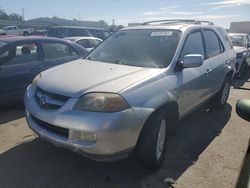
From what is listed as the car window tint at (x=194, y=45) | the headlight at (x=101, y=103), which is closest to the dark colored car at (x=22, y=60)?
the headlight at (x=101, y=103)

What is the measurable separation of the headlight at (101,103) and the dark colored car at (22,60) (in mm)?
2915

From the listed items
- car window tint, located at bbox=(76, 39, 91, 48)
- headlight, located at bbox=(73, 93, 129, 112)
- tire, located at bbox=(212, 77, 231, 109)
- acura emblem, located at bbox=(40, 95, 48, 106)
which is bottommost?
tire, located at bbox=(212, 77, 231, 109)

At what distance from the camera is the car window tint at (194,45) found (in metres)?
4.44

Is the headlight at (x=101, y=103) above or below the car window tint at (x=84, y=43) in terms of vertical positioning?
above

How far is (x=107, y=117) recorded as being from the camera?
3.03m

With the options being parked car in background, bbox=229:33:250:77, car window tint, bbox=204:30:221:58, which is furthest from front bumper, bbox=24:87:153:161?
parked car in background, bbox=229:33:250:77

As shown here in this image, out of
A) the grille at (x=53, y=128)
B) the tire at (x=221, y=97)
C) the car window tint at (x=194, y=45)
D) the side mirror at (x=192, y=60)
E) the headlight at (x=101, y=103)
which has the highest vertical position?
the car window tint at (x=194, y=45)

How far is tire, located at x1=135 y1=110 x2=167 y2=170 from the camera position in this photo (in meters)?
3.37

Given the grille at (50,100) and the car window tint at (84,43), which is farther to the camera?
the car window tint at (84,43)

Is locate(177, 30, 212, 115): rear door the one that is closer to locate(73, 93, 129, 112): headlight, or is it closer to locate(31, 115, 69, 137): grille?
locate(73, 93, 129, 112): headlight

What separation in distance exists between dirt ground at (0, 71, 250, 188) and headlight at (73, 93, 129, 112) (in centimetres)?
90

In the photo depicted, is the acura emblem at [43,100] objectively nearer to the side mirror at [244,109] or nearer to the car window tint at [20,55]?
the side mirror at [244,109]

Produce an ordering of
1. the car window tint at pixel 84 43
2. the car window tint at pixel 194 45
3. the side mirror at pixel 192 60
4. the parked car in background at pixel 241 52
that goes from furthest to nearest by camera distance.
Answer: the car window tint at pixel 84 43 < the parked car in background at pixel 241 52 < the car window tint at pixel 194 45 < the side mirror at pixel 192 60

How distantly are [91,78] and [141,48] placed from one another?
3.76 feet
